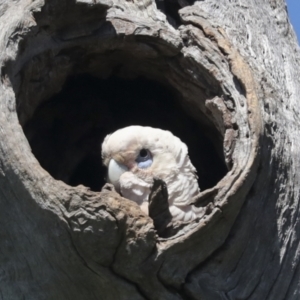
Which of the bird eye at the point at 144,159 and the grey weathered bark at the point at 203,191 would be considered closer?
the grey weathered bark at the point at 203,191

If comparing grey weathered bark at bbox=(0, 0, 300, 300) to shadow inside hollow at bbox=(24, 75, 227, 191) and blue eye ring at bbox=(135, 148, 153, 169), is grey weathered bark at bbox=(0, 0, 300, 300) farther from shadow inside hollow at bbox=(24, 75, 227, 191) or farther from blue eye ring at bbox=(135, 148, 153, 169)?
blue eye ring at bbox=(135, 148, 153, 169)

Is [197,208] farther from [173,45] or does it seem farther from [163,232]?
[173,45]

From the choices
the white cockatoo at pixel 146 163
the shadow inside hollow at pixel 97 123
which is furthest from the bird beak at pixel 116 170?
the shadow inside hollow at pixel 97 123

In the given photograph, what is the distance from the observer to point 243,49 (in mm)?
2729

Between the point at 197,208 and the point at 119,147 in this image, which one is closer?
the point at 197,208

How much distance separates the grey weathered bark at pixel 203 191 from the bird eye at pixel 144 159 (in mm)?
230

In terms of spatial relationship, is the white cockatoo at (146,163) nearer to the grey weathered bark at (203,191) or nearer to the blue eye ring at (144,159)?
the blue eye ring at (144,159)

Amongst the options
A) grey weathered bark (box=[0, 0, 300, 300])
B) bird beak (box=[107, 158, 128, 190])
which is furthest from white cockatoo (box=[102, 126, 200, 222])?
grey weathered bark (box=[0, 0, 300, 300])

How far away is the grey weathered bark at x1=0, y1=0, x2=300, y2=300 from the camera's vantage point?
218cm

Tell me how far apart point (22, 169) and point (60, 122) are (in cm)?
87

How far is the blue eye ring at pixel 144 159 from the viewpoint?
9.48ft

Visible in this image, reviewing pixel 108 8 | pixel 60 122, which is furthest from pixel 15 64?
pixel 60 122

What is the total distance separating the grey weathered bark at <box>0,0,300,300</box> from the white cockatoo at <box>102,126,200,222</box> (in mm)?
150

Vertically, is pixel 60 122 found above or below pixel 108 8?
below
